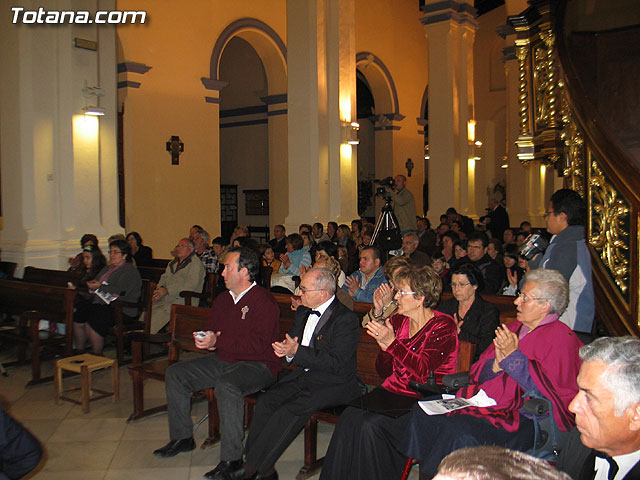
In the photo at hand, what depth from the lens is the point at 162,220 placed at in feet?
42.8

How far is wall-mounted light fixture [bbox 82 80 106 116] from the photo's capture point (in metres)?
8.09

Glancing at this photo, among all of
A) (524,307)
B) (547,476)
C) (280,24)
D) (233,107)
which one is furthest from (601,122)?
(233,107)

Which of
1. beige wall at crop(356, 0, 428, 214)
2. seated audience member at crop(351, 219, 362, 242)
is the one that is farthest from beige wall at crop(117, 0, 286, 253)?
beige wall at crop(356, 0, 428, 214)

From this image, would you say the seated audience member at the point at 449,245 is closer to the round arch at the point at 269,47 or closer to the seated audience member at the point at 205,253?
the seated audience member at the point at 205,253

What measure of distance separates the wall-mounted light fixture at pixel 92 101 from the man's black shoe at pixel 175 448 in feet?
18.0

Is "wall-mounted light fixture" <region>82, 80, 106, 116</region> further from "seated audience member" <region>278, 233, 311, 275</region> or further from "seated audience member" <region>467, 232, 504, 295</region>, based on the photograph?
"seated audience member" <region>467, 232, 504, 295</region>

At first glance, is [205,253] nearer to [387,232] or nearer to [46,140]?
[46,140]

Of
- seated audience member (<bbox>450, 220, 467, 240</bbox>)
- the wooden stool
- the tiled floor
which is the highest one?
seated audience member (<bbox>450, 220, 467, 240</bbox>)

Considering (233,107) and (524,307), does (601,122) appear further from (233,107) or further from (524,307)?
(233,107)

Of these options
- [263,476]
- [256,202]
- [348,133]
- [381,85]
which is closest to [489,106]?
[381,85]

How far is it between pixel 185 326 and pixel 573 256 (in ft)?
9.79

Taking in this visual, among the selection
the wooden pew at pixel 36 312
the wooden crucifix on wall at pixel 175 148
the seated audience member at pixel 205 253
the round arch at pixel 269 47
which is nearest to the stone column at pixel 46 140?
the seated audience member at pixel 205 253

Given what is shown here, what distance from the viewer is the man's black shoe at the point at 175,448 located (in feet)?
13.2

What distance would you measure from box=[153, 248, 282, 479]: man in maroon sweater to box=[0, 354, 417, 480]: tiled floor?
20 centimetres
